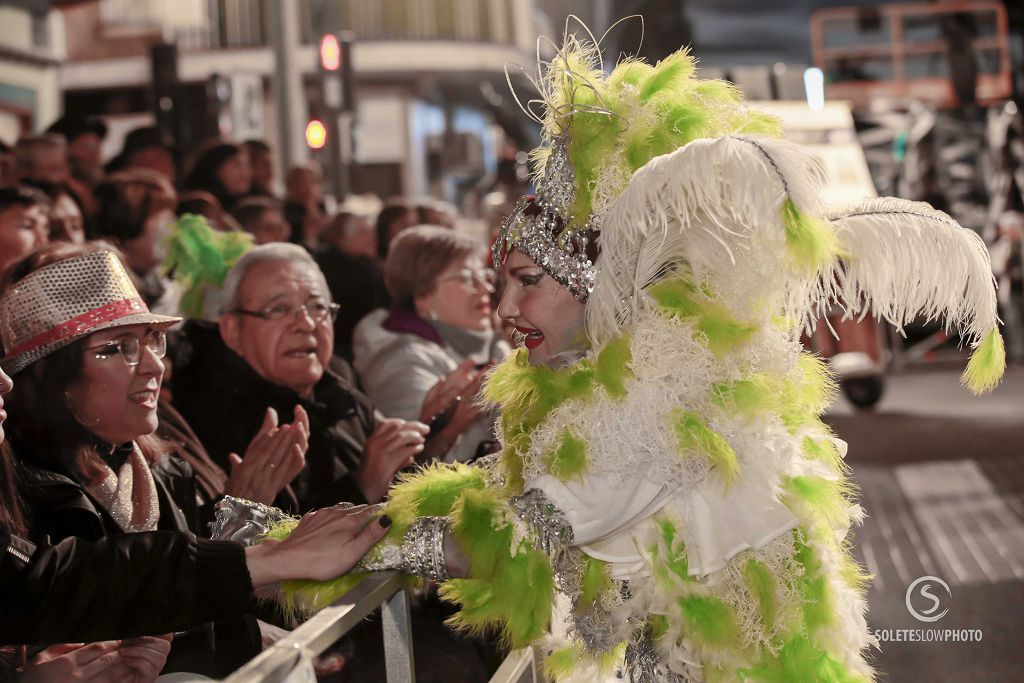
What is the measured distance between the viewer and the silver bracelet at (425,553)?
215 cm

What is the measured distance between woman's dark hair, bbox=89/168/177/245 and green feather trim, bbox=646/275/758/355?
126 inches

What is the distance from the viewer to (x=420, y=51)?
16359 millimetres

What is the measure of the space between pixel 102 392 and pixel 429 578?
755mm

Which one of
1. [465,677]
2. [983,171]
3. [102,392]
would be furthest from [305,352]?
[983,171]

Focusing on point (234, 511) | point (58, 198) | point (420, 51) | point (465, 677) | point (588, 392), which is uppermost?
point (420, 51)

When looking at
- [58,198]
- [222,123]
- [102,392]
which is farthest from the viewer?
[222,123]

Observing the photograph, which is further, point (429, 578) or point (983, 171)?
point (983, 171)

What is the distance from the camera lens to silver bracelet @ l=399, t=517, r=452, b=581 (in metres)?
2.15

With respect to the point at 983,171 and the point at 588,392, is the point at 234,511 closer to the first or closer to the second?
the point at 588,392

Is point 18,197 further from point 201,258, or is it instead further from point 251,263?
point 251,263

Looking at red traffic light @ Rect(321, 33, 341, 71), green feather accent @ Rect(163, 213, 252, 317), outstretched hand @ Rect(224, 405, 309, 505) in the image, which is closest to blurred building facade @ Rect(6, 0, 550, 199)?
red traffic light @ Rect(321, 33, 341, 71)

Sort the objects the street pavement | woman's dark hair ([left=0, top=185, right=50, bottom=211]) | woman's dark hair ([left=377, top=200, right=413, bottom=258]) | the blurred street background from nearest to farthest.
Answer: woman's dark hair ([left=0, top=185, right=50, bottom=211]) < the street pavement < the blurred street background < woman's dark hair ([left=377, top=200, right=413, bottom=258])

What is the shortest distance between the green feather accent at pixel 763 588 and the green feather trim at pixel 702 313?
0.40 m

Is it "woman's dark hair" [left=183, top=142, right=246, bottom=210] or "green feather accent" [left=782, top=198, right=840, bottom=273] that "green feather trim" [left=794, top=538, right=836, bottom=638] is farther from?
"woman's dark hair" [left=183, top=142, right=246, bottom=210]
